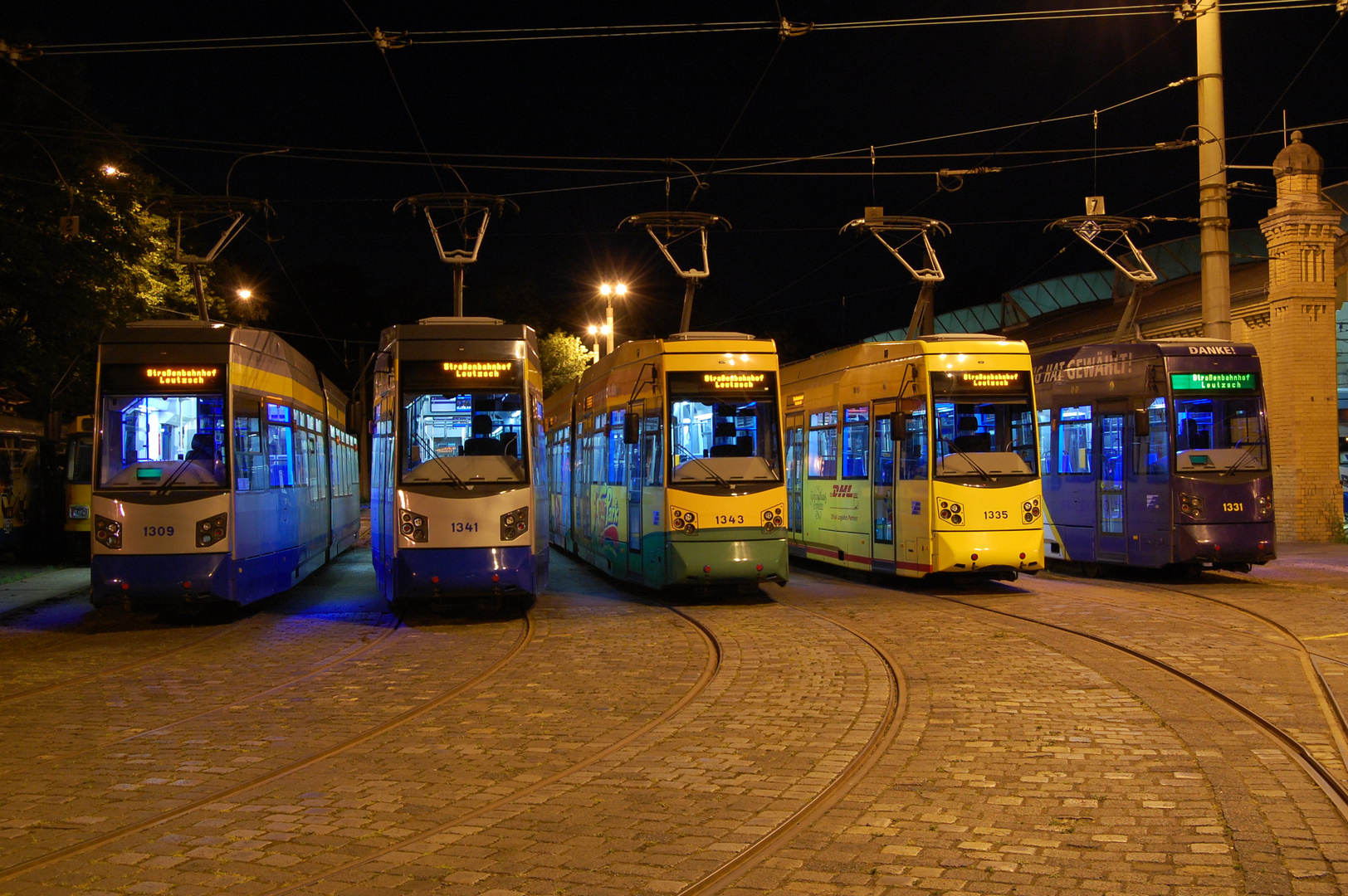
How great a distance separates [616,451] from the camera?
16.7 meters

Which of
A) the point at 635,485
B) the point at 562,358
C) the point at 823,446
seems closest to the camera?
the point at 635,485

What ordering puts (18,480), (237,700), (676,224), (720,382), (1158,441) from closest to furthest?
(237,700) → (720,382) → (1158,441) → (676,224) → (18,480)

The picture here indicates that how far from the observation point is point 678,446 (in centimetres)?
1438

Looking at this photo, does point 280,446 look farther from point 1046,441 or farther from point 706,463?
point 1046,441

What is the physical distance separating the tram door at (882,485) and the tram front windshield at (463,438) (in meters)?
5.54

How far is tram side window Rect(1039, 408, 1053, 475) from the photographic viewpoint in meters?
18.5

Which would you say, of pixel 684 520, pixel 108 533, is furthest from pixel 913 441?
pixel 108 533

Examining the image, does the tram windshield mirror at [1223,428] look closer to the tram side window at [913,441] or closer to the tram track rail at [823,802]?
the tram side window at [913,441]

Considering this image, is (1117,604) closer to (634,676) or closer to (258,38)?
(634,676)

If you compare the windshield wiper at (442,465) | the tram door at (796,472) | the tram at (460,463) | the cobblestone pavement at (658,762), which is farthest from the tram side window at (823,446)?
the windshield wiper at (442,465)

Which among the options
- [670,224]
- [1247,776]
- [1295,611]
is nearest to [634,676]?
[1247,776]

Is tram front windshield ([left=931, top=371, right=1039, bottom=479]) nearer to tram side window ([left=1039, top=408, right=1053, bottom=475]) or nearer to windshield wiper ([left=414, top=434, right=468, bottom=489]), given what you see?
tram side window ([left=1039, top=408, right=1053, bottom=475])

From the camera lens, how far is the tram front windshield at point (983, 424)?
14.8 meters

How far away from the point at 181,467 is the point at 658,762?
25.9 ft
